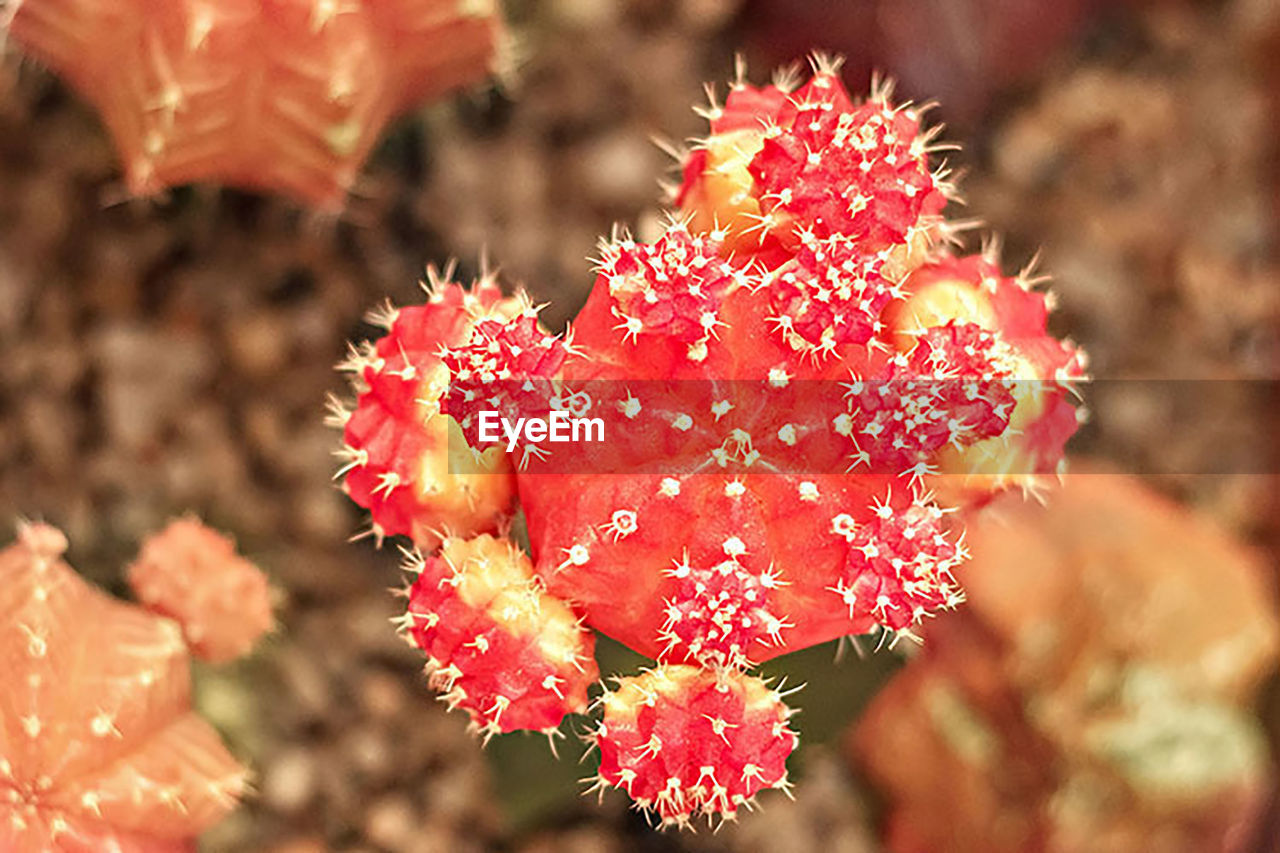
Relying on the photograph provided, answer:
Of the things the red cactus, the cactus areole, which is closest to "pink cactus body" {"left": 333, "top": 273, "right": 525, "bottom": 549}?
the cactus areole

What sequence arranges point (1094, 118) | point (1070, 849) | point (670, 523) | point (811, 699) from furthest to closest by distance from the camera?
point (1094, 118), point (1070, 849), point (811, 699), point (670, 523)

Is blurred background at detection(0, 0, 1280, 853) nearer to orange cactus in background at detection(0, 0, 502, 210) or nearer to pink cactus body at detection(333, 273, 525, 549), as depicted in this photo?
orange cactus in background at detection(0, 0, 502, 210)

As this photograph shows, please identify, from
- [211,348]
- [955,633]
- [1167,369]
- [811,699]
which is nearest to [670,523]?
[811,699]

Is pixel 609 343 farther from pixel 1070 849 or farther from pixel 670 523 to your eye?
pixel 1070 849

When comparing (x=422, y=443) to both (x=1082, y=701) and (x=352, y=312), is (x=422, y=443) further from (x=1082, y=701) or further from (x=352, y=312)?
(x=1082, y=701)

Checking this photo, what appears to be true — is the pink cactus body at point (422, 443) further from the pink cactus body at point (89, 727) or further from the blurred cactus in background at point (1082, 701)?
the blurred cactus in background at point (1082, 701)

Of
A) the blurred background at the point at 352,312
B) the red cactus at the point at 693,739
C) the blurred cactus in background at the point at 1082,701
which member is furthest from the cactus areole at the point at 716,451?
the blurred cactus in background at the point at 1082,701

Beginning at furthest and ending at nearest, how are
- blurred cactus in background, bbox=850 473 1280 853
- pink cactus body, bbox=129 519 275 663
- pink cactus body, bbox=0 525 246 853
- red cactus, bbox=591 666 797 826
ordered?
blurred cactus in background, bbox=850 473 1280 853 < pink cactus body, bbox=129 519 275 663 < pink cactus body, bbox=0 525 246 853 < red cactus, bbox=591 666 797 826
